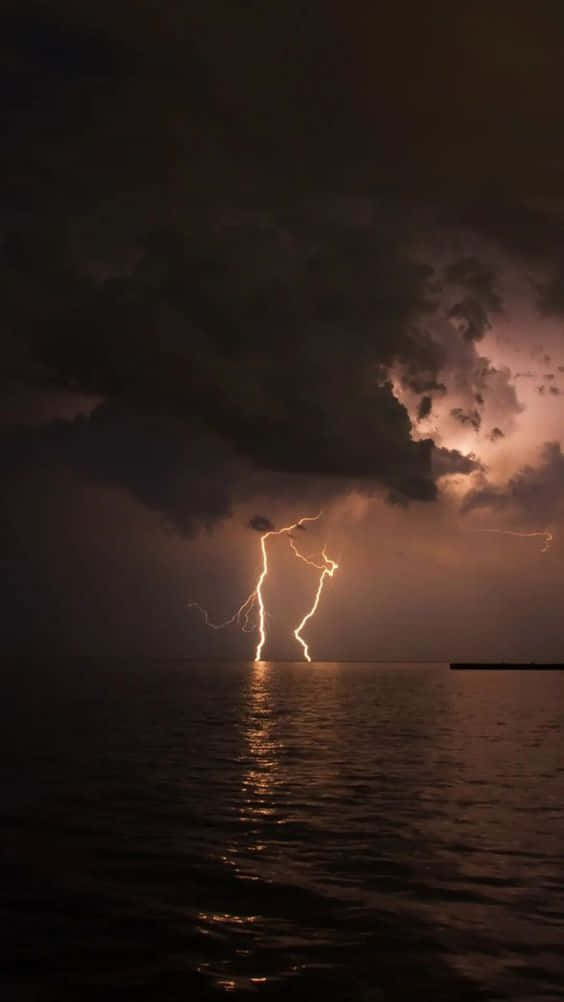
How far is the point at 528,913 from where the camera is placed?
13.3 m

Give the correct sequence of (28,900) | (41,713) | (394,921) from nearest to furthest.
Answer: (394,921) → (28,900) → (41,713)

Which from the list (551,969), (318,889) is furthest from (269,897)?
(551,969)

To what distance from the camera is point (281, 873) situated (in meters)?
15.7

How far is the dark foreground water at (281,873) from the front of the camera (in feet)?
34.8

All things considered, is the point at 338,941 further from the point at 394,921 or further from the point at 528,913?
the point at 528,913

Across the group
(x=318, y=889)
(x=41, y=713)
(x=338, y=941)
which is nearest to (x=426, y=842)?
(x=318, y=889)

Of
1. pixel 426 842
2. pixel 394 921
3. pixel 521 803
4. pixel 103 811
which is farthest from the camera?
pixel 521 803

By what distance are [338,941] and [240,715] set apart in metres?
46.8

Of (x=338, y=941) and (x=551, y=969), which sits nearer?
(x=551, y=969)

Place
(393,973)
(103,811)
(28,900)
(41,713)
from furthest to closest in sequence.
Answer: (41,713), (103,811), (28,900), (393,973)

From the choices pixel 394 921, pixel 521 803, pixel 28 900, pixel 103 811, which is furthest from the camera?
pixel 521 803

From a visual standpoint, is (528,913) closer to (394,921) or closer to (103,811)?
(394,921)

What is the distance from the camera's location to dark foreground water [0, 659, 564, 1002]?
418 inches

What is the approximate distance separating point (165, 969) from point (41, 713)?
49518 millimetres
